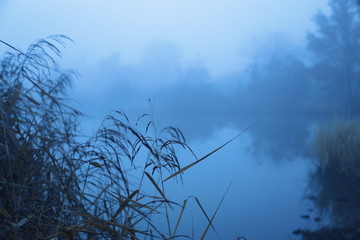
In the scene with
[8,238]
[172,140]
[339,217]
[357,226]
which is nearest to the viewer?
[8,238]

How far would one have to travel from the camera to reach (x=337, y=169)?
15.5 ft

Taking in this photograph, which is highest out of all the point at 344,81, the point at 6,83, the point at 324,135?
the point at 344,81

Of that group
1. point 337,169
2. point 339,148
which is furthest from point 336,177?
point 339,148

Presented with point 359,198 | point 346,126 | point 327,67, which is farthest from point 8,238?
point 327,67

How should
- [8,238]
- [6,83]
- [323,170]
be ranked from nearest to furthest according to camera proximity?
[8,238]
[6,83]
[323,170]

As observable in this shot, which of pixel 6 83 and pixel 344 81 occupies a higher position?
pixel 344 81

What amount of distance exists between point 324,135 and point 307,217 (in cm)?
179

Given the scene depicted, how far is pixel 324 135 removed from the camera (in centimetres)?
512

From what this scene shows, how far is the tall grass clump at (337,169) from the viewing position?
153 inches

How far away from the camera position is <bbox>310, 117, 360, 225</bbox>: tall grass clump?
12.7 feet

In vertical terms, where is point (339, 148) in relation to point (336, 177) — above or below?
above

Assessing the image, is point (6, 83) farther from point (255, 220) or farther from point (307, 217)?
point (307, 217)

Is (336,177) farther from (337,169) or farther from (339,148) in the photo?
(339,148)

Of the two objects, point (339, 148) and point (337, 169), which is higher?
point (339, 148)
